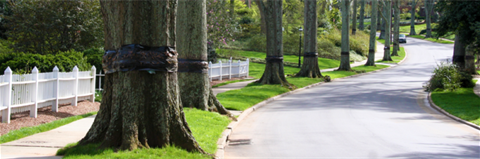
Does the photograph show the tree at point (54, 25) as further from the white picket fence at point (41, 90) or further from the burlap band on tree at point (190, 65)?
the burlap band on tree at point (190, 65)

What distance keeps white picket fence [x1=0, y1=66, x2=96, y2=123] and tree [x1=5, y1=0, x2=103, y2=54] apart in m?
7.81

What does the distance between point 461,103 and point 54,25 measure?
59.1ft

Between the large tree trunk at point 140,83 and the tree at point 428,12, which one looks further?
the tree at point 428,12

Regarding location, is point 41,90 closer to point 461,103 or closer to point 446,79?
point 461,103

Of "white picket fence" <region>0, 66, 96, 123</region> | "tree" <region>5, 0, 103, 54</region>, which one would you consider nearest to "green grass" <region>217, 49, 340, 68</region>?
"tree" <region>5, 0, 103, 54</region>

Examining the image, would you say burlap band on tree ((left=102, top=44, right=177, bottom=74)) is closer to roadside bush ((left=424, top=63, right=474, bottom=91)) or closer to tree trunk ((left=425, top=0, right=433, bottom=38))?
roadside bush ((left=424, top=63, right=474, bottom=91))

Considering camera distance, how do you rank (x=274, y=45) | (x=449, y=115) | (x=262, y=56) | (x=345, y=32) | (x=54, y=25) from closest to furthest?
(x=449, y=115), (x=54, y=25), (x=274, y=45), (x=345, y=32), (x=262, y=56)

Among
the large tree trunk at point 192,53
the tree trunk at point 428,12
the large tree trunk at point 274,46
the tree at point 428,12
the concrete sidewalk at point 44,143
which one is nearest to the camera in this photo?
the concrete sidewalk at point 44,143

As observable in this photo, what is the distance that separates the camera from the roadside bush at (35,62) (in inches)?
526

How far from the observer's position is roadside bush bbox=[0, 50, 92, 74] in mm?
13359

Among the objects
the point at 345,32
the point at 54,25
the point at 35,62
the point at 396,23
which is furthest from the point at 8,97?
the point at 396,23

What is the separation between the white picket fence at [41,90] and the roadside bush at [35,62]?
0.75m

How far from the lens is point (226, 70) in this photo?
1178 inches

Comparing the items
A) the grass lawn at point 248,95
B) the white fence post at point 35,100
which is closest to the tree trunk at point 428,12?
the grass lawn at point 248,95
